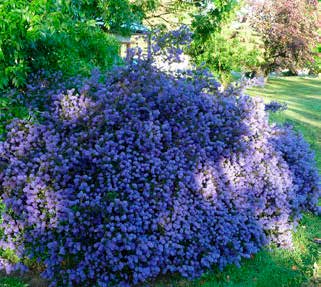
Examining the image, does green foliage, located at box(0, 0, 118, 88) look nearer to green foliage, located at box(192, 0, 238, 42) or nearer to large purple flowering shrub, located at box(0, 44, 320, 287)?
large purple flowering shrub, located at box(0, 44, 320, 287)

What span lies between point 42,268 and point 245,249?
1986 millimetres

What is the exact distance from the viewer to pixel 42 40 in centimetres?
392

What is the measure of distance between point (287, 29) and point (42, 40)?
1713 centimetres

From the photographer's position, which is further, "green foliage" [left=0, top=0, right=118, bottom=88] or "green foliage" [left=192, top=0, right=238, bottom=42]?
"green foliage" [left=192, top=0, right=238, bottom=42]

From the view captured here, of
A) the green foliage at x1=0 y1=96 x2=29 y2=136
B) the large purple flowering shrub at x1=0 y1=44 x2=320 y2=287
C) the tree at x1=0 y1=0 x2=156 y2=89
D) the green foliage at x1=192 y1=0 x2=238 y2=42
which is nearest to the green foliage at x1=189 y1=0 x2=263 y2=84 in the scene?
the green foliage at x1=192 y1=0 x2=238 y2=42

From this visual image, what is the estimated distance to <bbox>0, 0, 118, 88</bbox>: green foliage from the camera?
341cm

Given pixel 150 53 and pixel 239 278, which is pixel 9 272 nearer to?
pixel 239 278

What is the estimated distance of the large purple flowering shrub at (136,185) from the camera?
326 centimetres

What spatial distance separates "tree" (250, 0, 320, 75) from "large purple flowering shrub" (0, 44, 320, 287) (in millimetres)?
16060

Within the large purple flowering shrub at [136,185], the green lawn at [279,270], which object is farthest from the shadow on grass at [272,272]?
the large purple flowering shrub at [136,185]

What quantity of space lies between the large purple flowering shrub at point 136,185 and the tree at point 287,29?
52.7 feet

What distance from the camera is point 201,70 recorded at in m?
4.62

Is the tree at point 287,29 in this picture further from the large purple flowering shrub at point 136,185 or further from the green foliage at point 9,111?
the green foliage at point 9,111

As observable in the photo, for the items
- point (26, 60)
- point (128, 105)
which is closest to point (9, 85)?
point (26, 60)
